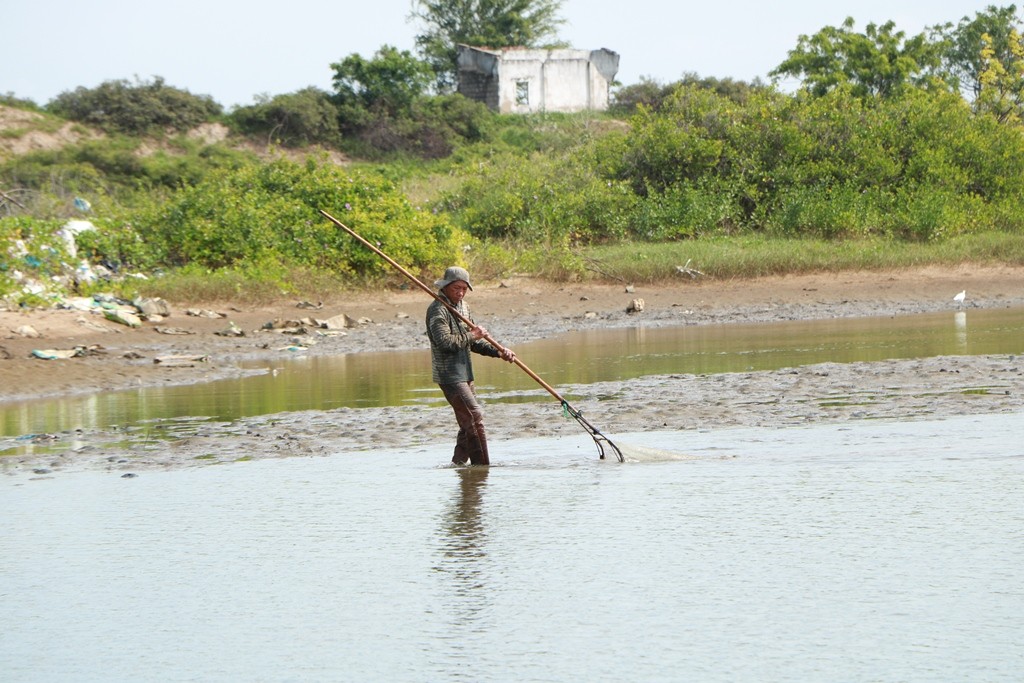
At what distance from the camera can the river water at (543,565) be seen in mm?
5480

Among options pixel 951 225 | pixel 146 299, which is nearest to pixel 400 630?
pixel 146 299

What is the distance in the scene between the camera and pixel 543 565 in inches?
272

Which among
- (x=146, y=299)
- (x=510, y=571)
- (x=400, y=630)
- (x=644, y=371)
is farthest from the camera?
(x=146, y=299)

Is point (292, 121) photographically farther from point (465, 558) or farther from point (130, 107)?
point (465, 558)

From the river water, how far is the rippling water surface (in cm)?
2

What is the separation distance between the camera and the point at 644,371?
15414mm

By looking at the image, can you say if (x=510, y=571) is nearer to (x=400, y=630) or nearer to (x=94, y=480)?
(x=400, y=630)

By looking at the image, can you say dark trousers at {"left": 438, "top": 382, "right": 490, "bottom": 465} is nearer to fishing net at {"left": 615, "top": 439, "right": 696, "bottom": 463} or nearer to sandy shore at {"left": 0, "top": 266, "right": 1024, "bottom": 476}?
fishing net at {"left": 615, "top": 439, "right": 696, "bottom": 463}

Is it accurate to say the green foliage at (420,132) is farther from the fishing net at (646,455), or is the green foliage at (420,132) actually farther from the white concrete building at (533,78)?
the fishing net at (646,455)

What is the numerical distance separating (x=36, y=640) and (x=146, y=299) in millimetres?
15436

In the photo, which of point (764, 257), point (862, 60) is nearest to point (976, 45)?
point (862, 60)

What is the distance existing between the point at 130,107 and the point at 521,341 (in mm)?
32144

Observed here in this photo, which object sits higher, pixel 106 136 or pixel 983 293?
pixel 106 136

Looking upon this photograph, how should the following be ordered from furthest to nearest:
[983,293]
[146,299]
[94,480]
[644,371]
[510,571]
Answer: [983,293] < [146,299] < [644,371] < [94,480] < [510,571]
